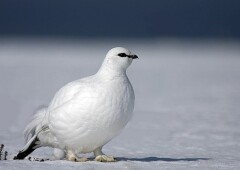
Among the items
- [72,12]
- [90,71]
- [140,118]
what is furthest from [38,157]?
[72,12]

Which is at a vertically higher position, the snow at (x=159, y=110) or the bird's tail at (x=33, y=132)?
the snow at (x=159, y=110)

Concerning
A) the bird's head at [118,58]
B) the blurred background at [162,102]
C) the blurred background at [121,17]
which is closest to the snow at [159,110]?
the blurred background at [162,102]

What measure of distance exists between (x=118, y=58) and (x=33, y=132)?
96 cm

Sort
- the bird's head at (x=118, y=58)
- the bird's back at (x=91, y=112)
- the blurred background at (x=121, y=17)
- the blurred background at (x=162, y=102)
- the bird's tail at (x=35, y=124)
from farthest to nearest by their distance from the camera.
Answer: the blurred background at (x=121, y=17) < the blurred background at (x=162, y=102) < the bird's tail at (x=35, y=124) < the bird's head at (x=118, y=58) < the bird's back at (x=91, y=112)

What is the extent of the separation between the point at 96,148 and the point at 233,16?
59.9m

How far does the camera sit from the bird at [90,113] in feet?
16.7

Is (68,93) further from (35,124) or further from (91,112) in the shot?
(35,124)

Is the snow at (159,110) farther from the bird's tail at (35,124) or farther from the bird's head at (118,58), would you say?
the bird's head at (118,58)

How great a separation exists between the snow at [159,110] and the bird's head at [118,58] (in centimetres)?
78

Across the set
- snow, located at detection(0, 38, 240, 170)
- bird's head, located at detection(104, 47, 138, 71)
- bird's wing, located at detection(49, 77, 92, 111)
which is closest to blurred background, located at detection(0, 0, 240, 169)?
snow, located at detection(0, 38, 240, 170)

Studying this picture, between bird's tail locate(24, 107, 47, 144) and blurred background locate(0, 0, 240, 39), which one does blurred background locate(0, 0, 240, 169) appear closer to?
bird's tail locate(24, 107, 47, 144)

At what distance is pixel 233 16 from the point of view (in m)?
63.8

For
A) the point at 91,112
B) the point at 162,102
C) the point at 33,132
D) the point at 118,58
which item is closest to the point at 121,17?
the point at 162,102

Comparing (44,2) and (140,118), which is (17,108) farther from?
(44,2)
